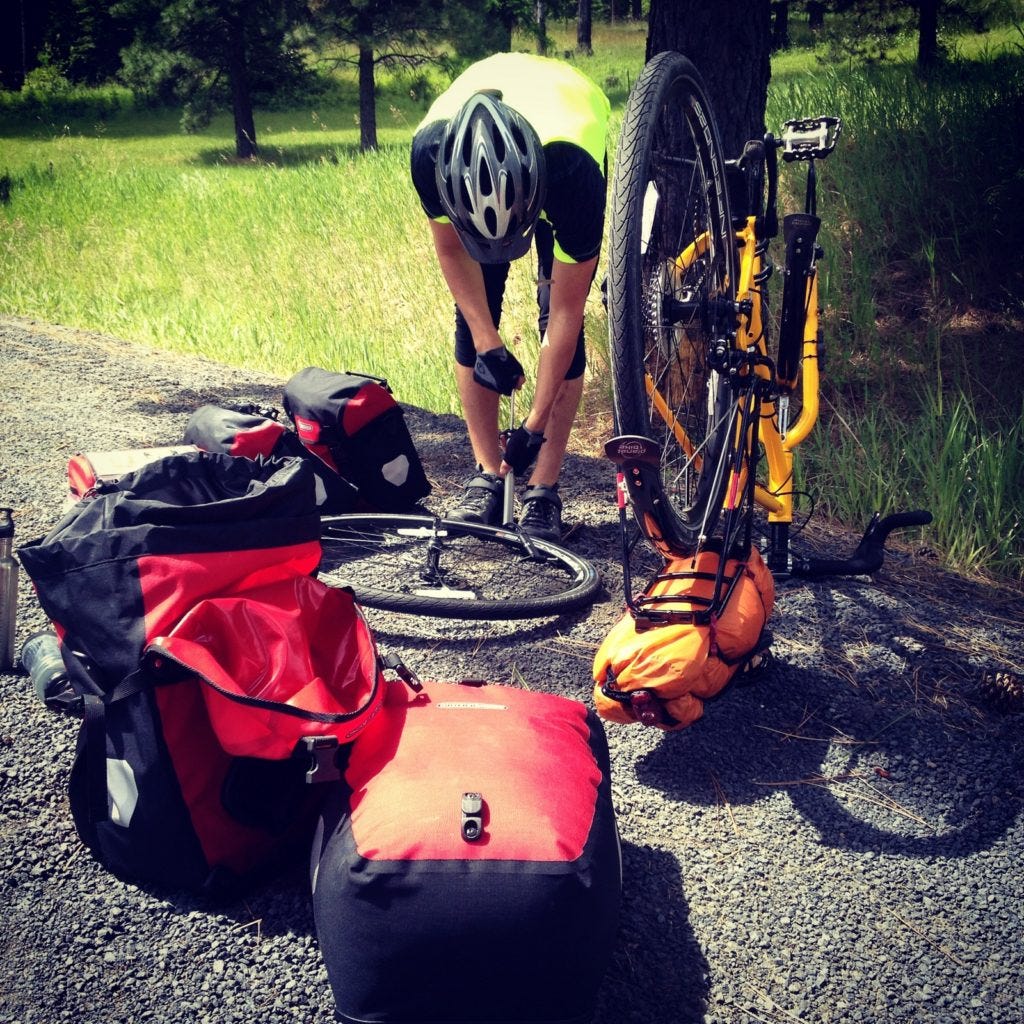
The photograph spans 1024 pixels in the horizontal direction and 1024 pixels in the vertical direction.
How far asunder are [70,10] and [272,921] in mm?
37583

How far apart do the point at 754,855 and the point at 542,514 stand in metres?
1.91

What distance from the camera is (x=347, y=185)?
10.7m

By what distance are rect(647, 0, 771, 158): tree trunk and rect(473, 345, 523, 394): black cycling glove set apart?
2000mm

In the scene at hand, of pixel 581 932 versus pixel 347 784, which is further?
pixel 347 784

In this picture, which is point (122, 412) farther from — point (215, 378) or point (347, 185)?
point (347, 185)

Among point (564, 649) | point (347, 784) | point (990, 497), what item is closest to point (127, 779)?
Result: point (347, 784)

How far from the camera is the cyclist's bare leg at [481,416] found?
4059mm

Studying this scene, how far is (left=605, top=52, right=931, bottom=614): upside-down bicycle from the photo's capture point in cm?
238

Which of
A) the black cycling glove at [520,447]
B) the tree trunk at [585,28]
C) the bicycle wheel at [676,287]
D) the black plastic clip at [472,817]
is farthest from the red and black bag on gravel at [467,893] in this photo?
the tree trunk at [585,28]

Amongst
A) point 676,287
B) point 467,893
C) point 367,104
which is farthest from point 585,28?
point 467,893

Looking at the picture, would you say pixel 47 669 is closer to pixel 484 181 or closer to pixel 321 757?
pixel 321 757

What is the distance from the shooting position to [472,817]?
72.2 inches

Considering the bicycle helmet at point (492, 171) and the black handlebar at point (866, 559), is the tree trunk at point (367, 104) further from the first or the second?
the black handlebar at point (866, 559)

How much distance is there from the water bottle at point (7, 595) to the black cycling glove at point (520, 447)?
1704 mm
